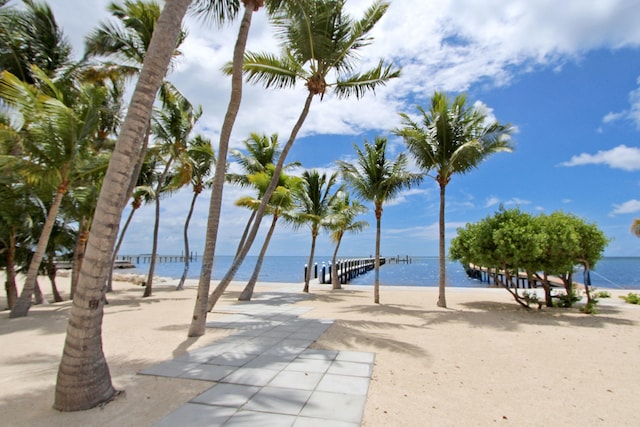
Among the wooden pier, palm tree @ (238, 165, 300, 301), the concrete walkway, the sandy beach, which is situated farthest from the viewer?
the wooden pier

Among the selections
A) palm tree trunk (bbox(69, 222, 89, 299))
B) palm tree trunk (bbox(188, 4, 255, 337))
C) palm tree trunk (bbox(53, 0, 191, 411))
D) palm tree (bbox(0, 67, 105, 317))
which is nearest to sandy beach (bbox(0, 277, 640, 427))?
palm tree trunk (bbox(53, 0, 191, 411))

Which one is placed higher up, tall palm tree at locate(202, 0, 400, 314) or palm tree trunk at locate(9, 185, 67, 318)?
tall palm tree at locate(202, 0, 400, 314)

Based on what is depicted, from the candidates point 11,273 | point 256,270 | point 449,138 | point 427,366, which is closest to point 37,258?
point 11,273

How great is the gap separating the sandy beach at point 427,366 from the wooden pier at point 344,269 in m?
11.5

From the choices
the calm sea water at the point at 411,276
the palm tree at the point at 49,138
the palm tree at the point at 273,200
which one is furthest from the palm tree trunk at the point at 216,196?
the calm sea water at the point at 411,276

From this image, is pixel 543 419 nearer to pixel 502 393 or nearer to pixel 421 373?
pixel 502 393

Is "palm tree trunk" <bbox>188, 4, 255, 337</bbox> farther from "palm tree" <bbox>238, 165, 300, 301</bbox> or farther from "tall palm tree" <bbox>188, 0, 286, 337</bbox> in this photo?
"palm tree" <bbox>238, 165, 300, 301</bbox>

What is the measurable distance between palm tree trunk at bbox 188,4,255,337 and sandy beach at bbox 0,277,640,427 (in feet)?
1.49

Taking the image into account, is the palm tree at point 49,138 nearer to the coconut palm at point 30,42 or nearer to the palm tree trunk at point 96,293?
the coconut palm at point 30,42

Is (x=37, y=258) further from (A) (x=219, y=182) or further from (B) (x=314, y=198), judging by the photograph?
(B) (x=314, y=198)

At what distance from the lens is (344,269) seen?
28.5 meters

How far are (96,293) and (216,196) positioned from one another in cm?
359

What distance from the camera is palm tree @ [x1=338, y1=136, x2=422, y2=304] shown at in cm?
1287

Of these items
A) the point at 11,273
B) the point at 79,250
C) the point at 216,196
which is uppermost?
the point at 216,196
